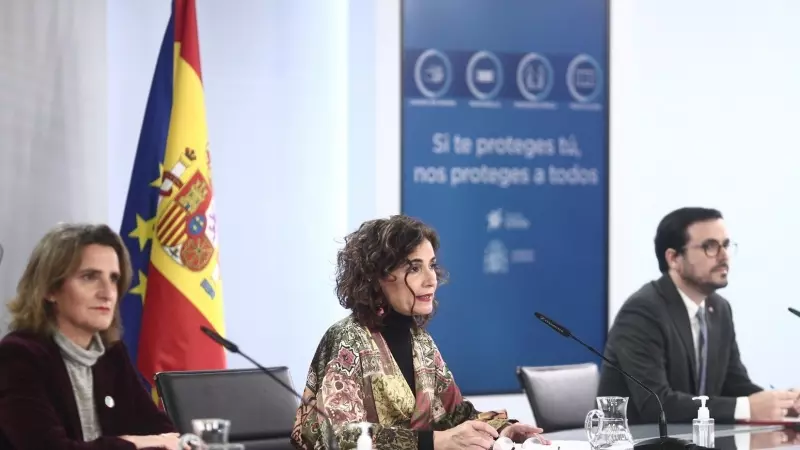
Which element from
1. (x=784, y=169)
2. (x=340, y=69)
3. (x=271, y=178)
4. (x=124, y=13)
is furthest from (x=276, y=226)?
(x=784, y=169)

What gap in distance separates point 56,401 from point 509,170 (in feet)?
9.52

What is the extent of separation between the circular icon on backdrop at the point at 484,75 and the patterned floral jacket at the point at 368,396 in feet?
7.99

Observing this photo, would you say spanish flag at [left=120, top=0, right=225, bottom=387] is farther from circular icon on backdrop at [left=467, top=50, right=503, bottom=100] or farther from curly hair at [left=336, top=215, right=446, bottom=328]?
circular icon on backdrop at [left=467, top=50, right=503, bottom=100]

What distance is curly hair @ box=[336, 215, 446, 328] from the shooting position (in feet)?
9.87

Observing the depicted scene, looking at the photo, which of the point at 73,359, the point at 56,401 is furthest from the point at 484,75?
the point at 56,401

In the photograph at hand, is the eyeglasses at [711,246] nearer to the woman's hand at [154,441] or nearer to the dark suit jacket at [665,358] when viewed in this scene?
the dark suit jacket at [665,358]

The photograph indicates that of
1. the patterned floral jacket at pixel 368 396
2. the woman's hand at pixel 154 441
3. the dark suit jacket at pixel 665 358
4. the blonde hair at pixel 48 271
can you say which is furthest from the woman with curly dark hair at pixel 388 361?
the dark suit jacket at pixel 665 358

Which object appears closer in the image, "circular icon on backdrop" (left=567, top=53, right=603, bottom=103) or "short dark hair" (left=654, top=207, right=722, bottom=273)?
"short dark hair" (left=654, top=207, right=722, bottom=273)

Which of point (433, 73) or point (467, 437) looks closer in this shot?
point (467, 437)

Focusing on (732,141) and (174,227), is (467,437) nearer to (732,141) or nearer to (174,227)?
(174,227)

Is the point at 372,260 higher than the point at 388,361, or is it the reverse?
the point at 372,260

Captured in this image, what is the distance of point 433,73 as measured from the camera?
208 inches

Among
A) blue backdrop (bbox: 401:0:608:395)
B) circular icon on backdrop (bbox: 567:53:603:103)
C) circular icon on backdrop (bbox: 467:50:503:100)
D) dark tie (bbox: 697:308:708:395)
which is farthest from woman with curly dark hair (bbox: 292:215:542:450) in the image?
circular icon on backdrop (bbox: 567:53:603:103)

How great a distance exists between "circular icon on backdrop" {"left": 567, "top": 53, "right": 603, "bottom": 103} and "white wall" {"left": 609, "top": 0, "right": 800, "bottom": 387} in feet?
0.94
